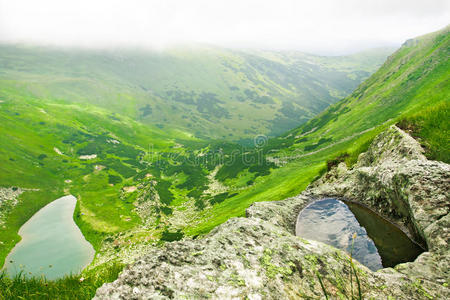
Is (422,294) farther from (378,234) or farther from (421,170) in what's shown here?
(421,170)

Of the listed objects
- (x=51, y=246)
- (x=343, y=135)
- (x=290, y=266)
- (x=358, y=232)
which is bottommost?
(x=51, y=246)

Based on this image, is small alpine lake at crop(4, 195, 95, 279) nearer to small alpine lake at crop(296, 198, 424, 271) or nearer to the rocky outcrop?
small alpine lake at crop(296, 198, 424, 271)

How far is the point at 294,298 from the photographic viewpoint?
857 cm

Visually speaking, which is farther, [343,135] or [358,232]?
[343,135]

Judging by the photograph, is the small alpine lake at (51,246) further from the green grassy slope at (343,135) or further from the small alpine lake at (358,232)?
the small alpine lake at (358,232)

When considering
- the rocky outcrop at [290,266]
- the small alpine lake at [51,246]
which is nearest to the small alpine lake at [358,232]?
the rocky outcrop at [290,266]

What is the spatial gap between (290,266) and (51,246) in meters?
133

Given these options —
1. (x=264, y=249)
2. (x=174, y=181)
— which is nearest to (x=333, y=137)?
(x=174, y=181)

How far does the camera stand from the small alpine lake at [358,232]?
1371 centimetres

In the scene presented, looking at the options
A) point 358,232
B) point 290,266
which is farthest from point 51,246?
point 290,266

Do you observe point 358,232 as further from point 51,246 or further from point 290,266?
point 51,246

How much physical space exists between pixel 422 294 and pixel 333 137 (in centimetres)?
14755

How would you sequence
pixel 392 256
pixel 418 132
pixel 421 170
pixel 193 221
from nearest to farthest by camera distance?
pixel 392 256
pixel 421 170
pixel 418 132
pixel 193 221

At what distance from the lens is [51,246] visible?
106 m
